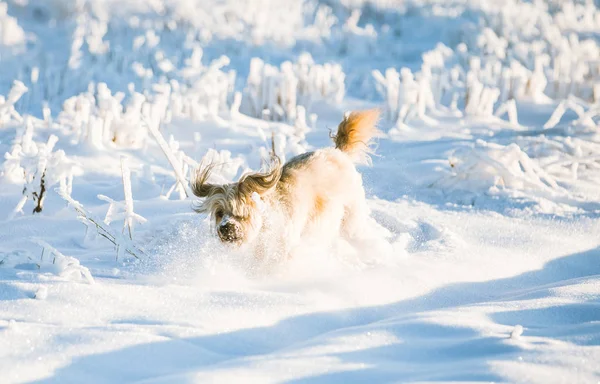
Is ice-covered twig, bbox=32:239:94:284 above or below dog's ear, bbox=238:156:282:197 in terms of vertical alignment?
below

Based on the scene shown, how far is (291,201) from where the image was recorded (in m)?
3.61

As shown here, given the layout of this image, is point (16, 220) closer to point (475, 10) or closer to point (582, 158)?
point (582, 158)

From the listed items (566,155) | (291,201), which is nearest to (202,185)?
(291,201)

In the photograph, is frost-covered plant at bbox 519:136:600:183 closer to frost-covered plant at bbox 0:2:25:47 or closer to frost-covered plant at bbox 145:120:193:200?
frost-covered plant at bbox 145:120:193:200

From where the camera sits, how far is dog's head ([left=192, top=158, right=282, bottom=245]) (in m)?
3.34

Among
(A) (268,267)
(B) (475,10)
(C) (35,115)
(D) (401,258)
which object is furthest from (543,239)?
(B) (475,10)

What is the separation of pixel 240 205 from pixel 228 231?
0.15 m

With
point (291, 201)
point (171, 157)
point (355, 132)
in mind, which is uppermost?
point (355, 132)

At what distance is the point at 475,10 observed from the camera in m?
12.7

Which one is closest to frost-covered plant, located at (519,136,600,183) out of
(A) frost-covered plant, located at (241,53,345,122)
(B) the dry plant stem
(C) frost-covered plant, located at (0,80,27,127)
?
(A) frost-covered plant, located at (241,53,345,122)

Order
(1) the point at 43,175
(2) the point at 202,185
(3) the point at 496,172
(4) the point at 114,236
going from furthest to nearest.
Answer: (3) the point at 496,172, (1) the point at 43,175, (4) the point at 114,236, (2) the point at 202,185

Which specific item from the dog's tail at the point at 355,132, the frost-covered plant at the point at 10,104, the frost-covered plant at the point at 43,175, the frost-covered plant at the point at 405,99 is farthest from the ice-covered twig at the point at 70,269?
the frost-covered plant at the point at 405,99

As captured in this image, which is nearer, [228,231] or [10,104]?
[228,231]

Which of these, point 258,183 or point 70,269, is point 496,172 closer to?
point 258,183
